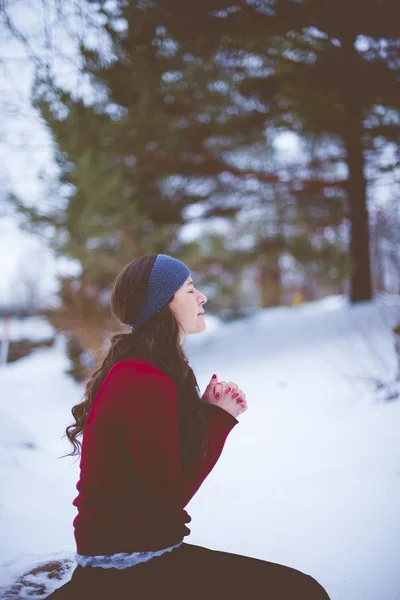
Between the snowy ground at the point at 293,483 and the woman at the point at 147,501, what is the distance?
105 cm

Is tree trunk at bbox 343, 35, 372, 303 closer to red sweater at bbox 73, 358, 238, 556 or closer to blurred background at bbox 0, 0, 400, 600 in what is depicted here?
blurred background at bbox 0, 0, 400, 600

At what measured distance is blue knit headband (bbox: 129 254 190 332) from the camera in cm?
149

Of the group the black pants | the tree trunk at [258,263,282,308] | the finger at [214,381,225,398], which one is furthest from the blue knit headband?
the tree trunk at [258,263,282,308]

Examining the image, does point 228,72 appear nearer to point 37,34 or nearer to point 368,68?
point 368,68

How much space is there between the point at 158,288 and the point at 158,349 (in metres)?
0.20

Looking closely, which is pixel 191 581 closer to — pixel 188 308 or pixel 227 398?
pixel 227 398

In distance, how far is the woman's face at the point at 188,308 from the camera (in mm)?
1545

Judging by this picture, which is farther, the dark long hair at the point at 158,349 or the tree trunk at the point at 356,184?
the tree trunk at the point at 356,184

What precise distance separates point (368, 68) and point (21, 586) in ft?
18.9

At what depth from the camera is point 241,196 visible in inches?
368

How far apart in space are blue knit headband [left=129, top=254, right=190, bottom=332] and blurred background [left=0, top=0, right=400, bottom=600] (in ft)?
5.35

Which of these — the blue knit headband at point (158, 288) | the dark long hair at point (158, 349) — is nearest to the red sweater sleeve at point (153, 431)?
the dark long hair at point (158, 349)

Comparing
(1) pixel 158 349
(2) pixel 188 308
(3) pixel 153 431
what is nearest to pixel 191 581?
(3) pixel 153 431

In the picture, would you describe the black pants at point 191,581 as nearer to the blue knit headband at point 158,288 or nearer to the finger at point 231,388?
the finger at point 231,388
